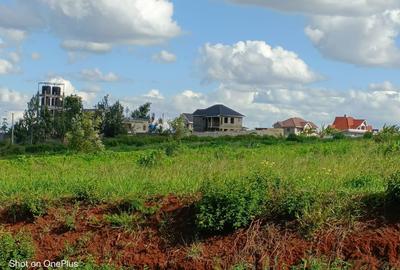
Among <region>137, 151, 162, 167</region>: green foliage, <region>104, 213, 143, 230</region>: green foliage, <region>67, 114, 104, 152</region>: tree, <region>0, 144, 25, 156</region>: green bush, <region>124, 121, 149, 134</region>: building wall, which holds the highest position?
<region>124, 121, 149, 134</region>: building wall

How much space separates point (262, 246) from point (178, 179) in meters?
3.82

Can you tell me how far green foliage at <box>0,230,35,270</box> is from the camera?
27.8 feet

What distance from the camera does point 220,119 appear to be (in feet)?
275

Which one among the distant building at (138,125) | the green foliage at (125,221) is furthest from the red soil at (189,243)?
the distant building at (138,125)

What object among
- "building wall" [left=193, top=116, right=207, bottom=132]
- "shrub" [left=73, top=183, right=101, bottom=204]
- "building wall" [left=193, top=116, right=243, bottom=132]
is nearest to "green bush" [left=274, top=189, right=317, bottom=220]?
"shrub" [left=73, top=183, right=101, bottom=204]

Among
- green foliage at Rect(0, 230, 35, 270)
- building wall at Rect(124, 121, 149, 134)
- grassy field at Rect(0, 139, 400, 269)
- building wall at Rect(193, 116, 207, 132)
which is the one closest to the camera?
grassy field at Rect(0, 139, 400, 269)

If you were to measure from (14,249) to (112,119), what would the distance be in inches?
2468

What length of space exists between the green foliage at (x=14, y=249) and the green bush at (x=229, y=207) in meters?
2.19

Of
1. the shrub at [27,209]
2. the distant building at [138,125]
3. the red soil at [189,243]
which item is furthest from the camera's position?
the distant building at [138,125]

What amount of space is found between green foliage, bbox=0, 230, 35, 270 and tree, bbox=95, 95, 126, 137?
203 ft

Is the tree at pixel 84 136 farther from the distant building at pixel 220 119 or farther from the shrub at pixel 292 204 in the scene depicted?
the distant building at pixel 220 119

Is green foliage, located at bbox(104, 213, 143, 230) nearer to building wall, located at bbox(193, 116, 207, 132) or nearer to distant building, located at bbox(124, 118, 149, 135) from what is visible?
distant building, located at bbox(124, 118, 149, 135)

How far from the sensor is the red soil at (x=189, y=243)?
7.72m

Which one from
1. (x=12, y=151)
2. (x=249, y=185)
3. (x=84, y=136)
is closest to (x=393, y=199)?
(x=249, y=185)
